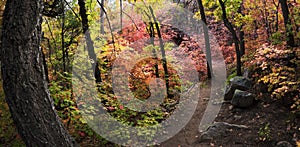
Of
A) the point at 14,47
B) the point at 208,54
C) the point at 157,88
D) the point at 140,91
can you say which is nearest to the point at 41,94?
the point at 14,47

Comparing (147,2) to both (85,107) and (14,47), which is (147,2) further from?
(14,47)

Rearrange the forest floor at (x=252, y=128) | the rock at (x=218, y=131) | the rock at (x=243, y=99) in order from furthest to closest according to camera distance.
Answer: the rock at (x=243, y=99) → the rock at (x=218, y=131) → the forest floor at (x=252, y=128)

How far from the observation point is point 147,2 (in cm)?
941

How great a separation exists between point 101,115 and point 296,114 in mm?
4624

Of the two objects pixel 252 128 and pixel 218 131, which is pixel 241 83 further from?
pixel 218 131

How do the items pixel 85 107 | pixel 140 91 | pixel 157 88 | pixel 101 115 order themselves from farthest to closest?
pixel 157 88, pixel 140 91, pixel 101 115, pixel 85 107

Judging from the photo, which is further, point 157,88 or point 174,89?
point 174,89

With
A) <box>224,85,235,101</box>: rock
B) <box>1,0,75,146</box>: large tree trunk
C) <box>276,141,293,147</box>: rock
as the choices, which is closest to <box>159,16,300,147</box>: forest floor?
<box>276,141,293,147</box>: rock

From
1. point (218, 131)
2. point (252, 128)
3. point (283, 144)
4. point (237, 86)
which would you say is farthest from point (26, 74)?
point (237, 86)

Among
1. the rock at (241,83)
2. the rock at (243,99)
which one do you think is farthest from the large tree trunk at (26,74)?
the rock at (241,83)

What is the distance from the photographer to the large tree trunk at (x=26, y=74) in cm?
181

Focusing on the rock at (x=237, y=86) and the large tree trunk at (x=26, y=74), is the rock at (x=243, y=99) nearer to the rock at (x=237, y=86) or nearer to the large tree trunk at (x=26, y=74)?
the rock at (x=237, y=86)

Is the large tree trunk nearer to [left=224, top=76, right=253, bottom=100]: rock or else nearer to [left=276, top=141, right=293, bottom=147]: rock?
[left=276, top=141, right=293, bottom=147]: rock

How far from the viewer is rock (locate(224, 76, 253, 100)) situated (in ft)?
26.4
